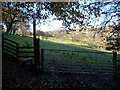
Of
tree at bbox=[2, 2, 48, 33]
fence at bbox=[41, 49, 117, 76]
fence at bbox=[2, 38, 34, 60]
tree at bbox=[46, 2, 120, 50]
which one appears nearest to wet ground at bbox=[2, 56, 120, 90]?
fence at bbox=[41, 49, 117, 76]

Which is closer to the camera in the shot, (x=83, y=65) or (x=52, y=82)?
(x=52, y=82)

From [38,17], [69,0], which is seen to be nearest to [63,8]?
[69,0]

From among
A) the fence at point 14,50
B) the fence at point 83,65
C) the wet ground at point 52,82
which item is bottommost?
the wet ground at point 52,82

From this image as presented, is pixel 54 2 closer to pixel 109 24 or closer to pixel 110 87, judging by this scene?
pixel 109 24

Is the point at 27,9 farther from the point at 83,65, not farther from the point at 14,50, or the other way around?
the point at 83,65

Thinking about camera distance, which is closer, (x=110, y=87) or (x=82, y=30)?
(x=110, y=87)

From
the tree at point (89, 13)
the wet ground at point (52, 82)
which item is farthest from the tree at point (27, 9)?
the wet ground at point (52, 82)

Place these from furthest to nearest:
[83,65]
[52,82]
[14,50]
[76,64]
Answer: [14,50] → [83,65] → [76,64] → [52,82]

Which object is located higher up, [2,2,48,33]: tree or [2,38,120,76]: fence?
[2,2,48,33]: tree

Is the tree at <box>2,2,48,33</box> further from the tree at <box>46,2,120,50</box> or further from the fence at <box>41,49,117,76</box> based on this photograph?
the fence at <box>41,49,117,76</box>

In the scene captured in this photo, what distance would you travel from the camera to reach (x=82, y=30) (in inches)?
147

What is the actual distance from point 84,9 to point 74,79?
8.29 feet

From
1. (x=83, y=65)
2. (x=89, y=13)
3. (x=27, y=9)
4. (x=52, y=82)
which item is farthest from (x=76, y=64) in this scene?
(x=27, y=9)

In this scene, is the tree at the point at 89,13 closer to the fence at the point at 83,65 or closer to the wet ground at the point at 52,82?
the fence at the point at 83,65
